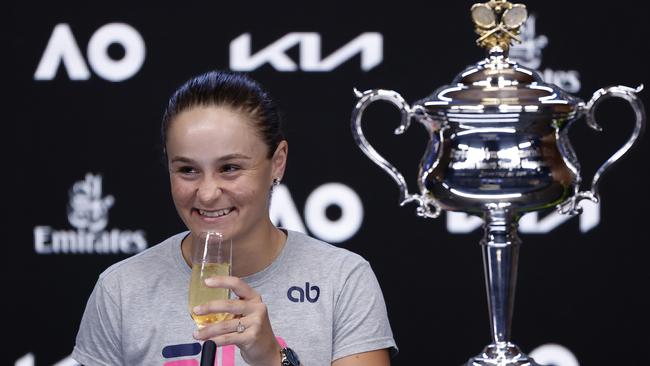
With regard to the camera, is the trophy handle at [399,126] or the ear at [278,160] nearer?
the trophy handle at [399,126]

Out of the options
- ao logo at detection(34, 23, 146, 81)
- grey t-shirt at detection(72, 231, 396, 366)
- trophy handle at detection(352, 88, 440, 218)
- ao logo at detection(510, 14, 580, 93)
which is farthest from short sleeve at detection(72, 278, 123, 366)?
ao logo at detection(510, 14, 580, 93)

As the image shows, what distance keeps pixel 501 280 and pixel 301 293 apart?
627 millimetres

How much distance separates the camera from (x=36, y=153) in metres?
3.27

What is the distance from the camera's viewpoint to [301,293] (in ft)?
7.28

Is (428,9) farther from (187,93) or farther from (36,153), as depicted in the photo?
(187,93)

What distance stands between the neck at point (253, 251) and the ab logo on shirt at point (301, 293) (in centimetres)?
7

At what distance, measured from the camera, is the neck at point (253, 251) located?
219 centimetres

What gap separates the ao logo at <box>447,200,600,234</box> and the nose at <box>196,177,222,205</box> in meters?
1.35

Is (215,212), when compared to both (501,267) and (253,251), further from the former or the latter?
(501,267)

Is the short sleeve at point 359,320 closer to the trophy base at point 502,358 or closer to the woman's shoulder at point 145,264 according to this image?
the woman's shoulder at point 145,264

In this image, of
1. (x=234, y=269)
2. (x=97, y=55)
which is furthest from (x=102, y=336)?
(x=97, y=55)

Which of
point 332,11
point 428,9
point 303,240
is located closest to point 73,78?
point 332,11

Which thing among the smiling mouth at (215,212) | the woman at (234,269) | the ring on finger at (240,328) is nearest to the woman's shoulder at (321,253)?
the woman at (234,269)

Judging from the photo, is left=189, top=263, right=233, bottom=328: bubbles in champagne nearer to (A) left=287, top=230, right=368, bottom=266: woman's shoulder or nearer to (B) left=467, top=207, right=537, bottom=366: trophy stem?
(B) left=467, top=207, right=537, bottom=366: trophy stem
